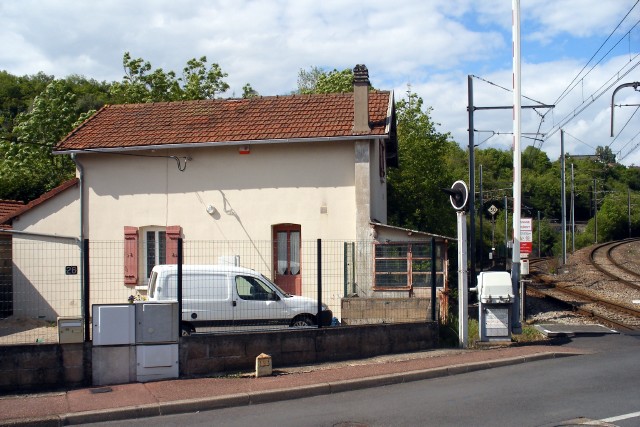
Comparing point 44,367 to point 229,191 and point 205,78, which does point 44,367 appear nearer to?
point 229,191

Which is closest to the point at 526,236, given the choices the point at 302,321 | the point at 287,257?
the point at 287,257

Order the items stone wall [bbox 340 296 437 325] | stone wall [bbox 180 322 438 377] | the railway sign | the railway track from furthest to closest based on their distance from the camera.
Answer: the railway sign, the railway track, stone wall [bbox 340 296 437 325], stone wall [bbox 180 322 438 377]

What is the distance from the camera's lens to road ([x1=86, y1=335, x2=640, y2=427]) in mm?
8492

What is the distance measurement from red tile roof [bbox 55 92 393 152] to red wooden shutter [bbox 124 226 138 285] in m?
2.67

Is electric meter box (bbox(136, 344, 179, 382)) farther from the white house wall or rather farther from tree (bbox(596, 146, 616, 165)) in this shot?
tree (bbox(596, 146, 616, 165))

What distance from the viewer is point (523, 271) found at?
18109mm

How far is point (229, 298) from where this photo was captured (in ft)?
47.2

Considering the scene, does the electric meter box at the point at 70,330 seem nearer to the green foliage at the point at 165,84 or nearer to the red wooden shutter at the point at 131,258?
the red wooden shutter at the point at 131,258

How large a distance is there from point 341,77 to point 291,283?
914 inches

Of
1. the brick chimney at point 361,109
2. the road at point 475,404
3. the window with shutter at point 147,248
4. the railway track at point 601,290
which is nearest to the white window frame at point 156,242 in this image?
the window with shutter at point 147,248

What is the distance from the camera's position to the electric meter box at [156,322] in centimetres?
1102

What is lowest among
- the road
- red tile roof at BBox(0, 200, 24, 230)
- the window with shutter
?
the road

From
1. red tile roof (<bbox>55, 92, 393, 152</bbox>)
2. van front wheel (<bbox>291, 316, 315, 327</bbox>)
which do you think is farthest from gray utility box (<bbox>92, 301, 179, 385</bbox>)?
red tile roof (<bbox>55, 92, 393, 152</bbox>)

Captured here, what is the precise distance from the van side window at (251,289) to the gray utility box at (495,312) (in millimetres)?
4333
